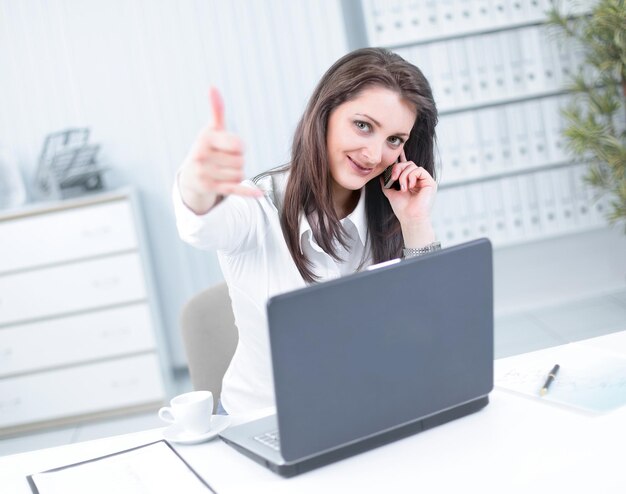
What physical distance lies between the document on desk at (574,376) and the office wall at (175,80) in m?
2.38

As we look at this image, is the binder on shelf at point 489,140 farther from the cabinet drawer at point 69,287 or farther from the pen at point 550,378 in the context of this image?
the pen at point 550,378

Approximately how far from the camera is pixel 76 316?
345cm

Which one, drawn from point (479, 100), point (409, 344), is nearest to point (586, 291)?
point (479, 100)

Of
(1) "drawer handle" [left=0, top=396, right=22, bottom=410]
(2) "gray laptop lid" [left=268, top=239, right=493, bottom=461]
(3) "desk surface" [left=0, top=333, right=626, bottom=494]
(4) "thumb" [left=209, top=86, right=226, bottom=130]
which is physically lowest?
(1) "drawer handle" [left=0, top=396, right=22, bottom=410]

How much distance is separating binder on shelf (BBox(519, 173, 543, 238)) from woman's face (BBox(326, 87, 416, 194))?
7.46 feet

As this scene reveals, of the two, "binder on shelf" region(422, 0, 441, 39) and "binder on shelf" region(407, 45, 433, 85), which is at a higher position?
"binder on shelf" region(422, 0, 441, 39)

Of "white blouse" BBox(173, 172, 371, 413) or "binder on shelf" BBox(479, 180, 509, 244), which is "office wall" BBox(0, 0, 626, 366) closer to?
"binder on shelf" BBox(479, 180, 509, 244)

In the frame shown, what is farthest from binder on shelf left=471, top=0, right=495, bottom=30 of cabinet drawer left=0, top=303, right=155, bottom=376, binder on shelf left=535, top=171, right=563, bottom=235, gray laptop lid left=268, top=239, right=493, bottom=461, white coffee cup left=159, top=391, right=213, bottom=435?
white coffee cup left=159, top=391, right=213, bottom=435

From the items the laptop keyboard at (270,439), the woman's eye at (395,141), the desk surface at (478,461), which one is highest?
the woman's eye at (395,141)

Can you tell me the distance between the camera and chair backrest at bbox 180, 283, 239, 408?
5.49 feet

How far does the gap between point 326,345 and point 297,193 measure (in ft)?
2.24

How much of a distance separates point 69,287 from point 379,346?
2683 millimetres

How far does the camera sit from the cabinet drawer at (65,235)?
337 centimetres

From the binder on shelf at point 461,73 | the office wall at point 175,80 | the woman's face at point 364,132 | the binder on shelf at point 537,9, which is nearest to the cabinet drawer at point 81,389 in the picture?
the office wall at point 175,80
